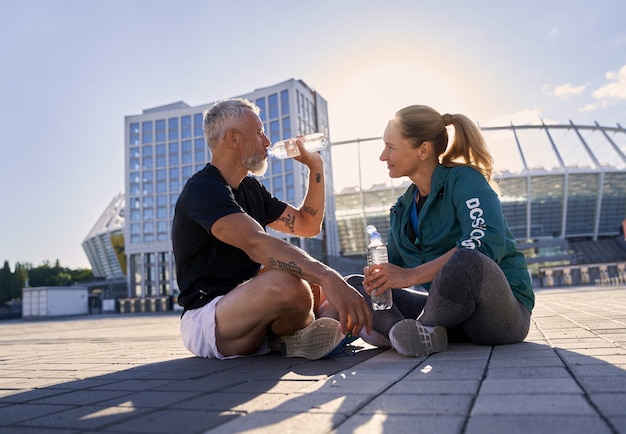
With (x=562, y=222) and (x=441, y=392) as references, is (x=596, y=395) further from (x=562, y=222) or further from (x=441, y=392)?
(x=562, y=222)

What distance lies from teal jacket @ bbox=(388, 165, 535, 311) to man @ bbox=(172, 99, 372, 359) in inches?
29.9

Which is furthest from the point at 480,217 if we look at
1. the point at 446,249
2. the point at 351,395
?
the point at 351,395

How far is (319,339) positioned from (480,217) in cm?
112

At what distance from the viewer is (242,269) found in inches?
129

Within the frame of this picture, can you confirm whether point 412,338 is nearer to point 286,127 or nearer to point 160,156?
point 286,127

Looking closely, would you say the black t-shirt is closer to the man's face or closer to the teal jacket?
the man's face

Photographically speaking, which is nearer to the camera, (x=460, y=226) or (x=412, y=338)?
(x=412, y=338)

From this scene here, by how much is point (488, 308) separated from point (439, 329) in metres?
0.29

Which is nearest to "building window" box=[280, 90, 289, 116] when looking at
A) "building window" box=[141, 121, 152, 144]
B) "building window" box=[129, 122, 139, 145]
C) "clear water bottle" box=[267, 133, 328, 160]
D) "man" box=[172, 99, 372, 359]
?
"building window" box=[141, 121, 152, 144]

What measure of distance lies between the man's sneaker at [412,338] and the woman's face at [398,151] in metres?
1.15

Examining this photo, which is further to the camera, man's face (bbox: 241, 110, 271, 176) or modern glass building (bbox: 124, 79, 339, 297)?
modern glass building (bbox: 124, 79, 339, 297)

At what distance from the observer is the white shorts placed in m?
3.05

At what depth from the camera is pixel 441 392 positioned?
1.73 meters

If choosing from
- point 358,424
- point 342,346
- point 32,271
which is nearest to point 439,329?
point 342,346
